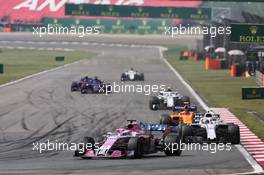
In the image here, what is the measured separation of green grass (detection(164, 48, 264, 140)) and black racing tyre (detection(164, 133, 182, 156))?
6021 millimetres

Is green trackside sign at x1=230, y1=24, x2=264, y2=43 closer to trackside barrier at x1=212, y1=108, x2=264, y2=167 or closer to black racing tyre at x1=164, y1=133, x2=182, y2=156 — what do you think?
trackside barrier at x1=212, y1=108, x2=264, y2=167

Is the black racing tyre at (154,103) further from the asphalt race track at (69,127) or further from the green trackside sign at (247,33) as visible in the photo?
the green trackside sign at (247,33)

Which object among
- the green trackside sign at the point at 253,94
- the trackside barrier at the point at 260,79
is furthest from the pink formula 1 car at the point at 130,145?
the trackside barrier at the point at 260,79

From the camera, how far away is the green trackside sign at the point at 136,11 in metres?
137

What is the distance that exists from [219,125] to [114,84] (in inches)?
1455

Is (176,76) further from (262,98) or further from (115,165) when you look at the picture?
(115,165)

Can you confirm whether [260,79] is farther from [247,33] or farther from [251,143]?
[251,143]

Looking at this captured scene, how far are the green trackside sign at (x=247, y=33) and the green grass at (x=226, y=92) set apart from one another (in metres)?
3.59

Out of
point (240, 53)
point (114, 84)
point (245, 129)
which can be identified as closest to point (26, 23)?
point (240, 53)

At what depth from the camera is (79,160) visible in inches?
953

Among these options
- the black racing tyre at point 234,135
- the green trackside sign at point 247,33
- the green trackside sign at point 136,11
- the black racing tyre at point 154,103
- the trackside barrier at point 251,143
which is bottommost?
the trackside barrier at point 251,143

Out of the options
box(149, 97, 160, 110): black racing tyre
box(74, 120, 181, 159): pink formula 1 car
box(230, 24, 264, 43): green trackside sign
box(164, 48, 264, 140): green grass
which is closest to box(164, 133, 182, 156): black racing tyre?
box(74, 120, 181, 159): pink formula 1 car

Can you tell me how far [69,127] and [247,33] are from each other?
21953mm

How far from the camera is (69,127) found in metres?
33.9
